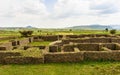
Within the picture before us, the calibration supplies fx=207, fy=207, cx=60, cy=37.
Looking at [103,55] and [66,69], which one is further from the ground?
[103,55]

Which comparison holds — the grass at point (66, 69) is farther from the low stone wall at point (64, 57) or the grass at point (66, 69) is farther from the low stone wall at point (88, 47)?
the low stone wall at point (88, 47)

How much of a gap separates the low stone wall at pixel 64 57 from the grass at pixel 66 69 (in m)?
0.50

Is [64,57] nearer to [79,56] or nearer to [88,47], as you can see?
[79,56]

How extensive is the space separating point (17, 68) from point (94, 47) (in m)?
10.7

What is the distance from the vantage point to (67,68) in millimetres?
14672

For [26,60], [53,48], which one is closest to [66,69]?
[26,60]

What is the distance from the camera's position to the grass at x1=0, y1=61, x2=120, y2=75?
44.7 feet

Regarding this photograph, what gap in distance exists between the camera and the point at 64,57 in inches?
638

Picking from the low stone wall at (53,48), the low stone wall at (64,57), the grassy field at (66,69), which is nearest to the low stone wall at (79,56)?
the low stone wall at (64,57)

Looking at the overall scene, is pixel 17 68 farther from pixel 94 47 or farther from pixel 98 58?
pixel 94 47

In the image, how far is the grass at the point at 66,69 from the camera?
13.6 meters

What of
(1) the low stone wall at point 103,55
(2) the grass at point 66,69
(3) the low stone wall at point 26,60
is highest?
(1) the low stone wall at point 103,55

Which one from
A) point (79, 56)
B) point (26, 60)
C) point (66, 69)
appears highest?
point (79, 56)

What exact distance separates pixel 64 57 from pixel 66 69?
190 centimetres
